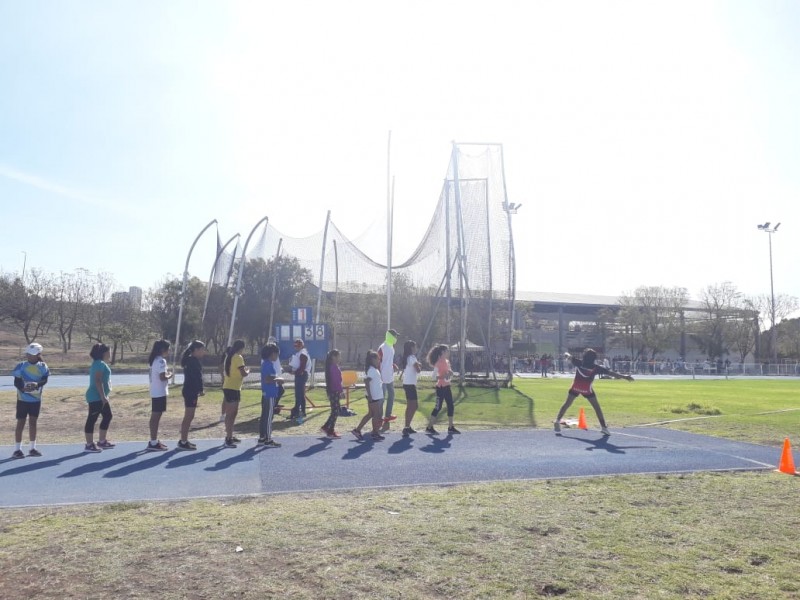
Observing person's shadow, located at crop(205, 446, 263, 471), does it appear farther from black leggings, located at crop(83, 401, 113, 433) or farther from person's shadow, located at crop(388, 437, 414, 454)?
black leggings, located at crop(83, 401, 113, 433)

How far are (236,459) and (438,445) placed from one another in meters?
3.36

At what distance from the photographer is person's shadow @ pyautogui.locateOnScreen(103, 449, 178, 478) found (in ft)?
27.7

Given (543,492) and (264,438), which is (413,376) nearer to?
(264,438)

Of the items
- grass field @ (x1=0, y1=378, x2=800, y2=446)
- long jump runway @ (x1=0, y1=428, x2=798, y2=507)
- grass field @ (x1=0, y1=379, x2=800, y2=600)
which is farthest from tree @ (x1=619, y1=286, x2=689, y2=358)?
grass field @ (x1=0, y1=379, x2=800, y2=600)

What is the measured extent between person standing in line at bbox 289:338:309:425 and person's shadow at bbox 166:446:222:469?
3.45 meters

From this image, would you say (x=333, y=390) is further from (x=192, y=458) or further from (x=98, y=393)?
(x=98, y=393)

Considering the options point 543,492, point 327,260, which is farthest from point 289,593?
point 327,260

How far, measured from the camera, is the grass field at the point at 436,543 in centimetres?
435

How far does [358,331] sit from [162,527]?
45.0 m

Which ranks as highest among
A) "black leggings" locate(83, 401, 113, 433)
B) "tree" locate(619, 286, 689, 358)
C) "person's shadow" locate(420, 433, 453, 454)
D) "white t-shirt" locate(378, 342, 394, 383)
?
"tree" locate(619, 286, 689, 358)

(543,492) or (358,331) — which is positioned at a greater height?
(358,331)

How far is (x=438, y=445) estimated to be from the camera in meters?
11.1

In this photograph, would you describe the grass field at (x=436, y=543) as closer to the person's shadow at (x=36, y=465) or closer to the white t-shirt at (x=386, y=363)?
the person's shadow at (x=36, y=465)

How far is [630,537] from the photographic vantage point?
5.47 m
